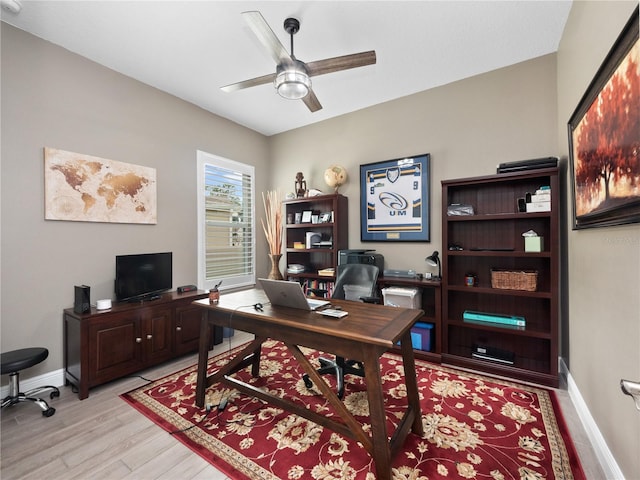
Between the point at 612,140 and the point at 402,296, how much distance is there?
81.6 inches

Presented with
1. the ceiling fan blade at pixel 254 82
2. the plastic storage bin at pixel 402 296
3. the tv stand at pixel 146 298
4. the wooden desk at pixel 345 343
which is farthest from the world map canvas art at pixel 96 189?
the plastic storage bin at pixel 402 296

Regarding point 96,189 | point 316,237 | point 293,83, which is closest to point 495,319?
point 316,237

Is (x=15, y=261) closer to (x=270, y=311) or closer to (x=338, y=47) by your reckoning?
(x=270, y=311)

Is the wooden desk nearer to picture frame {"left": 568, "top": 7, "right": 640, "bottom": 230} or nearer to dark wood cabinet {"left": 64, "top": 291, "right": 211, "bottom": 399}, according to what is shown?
dark wood cabinet {"left": 64, "top": 291, "right": 211, "bottom": 399}

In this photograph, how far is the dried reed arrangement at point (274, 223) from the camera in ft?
14.1

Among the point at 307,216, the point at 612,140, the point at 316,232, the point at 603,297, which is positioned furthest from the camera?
the point at 316,232

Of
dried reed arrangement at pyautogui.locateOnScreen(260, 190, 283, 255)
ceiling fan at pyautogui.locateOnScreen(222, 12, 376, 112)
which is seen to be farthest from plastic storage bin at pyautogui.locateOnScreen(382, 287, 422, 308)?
ceiling fan at pyautogui.locateOnScreen(222, 12, 376, 112)

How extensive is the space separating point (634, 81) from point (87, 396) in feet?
12.9

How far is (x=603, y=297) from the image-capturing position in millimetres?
1599

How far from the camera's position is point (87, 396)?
2.29 meters

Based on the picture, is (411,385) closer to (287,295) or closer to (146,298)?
(287,295)

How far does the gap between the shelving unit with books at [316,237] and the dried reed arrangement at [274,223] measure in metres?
0.14

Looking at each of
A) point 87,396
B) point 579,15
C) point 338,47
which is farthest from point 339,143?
point 87,396

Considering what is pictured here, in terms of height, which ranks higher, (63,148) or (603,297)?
(63,148)
